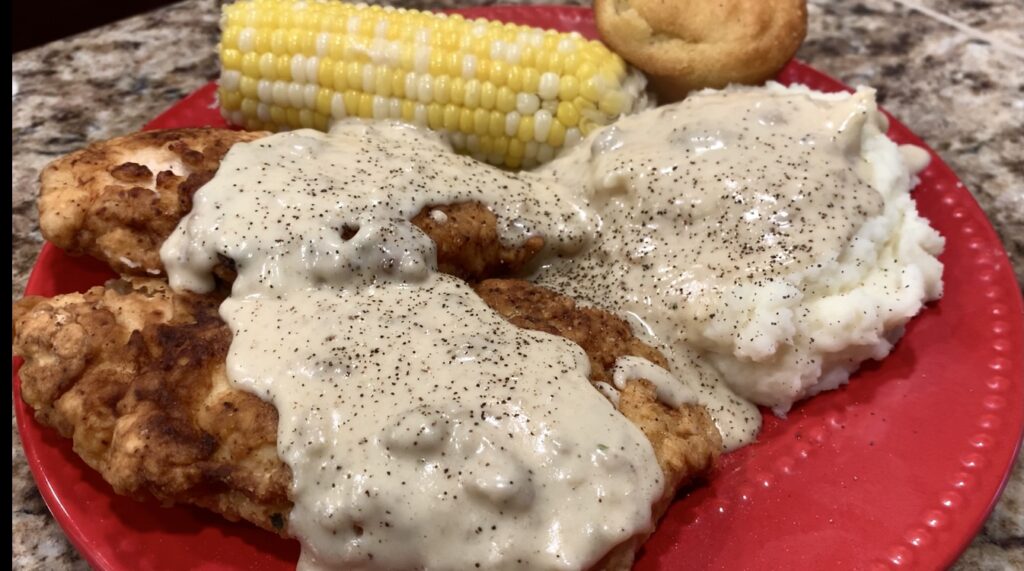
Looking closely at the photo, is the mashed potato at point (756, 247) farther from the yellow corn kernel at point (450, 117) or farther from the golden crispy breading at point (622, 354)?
the yellow corn kernel at point (450, 117)

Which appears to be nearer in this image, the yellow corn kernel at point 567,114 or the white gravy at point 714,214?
the white gravy at point 714,214

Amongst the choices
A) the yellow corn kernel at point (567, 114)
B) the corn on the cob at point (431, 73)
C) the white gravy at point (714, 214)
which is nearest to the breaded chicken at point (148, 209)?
the white gravy at point (714, 214)

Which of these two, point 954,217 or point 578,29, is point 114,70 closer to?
point 578,29

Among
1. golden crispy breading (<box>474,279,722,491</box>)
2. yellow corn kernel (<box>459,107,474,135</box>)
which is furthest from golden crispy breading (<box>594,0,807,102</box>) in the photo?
golden crispy breading (<box>474,279,722,491</box>)

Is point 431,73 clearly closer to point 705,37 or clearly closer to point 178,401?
point 705,37

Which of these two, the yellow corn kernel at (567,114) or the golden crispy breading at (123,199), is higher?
the yellow corn kernel at (567,114)

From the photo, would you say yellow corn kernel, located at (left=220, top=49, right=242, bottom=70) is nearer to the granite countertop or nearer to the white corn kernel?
the granite countertop
